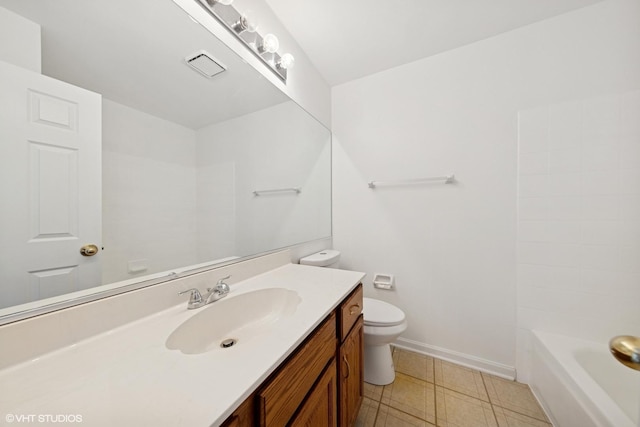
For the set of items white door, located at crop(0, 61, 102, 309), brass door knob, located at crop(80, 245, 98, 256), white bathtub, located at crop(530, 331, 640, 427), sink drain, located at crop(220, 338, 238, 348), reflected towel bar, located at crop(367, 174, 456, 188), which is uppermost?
reflected towel bar, located at crop(367, 174, 456, 188)

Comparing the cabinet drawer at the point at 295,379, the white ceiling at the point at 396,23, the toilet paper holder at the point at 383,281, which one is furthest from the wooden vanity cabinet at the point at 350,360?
the white ceiling at the point at 396,23

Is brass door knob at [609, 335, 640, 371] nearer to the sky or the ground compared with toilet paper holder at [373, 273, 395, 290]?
nearer to the sky

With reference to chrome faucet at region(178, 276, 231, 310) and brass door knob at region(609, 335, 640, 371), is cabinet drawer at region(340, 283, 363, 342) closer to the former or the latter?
chrome faucet at region(178, 276, 231, 310)

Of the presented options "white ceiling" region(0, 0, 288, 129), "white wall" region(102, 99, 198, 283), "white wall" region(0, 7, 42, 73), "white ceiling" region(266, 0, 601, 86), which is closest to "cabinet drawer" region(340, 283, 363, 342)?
"white wall" region(102, 99, 198, 283)

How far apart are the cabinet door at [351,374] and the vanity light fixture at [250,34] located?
1543mm

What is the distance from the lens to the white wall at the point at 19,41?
1.65 feet

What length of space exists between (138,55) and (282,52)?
36.2 inches

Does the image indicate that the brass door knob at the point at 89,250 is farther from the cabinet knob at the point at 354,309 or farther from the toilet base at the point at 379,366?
the toilet base at the point at 379,366

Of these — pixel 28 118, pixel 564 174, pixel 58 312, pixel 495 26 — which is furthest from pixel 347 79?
pixel 58 312

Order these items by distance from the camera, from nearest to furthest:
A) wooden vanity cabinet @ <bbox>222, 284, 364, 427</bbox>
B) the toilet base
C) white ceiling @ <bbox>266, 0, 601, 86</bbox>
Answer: wooden vanity cabinet @ <bbox>222, 284, 364, 427</bbox>, white ceiling @ <bbox>266, 0, 601, 86</bbox>, the toilet base

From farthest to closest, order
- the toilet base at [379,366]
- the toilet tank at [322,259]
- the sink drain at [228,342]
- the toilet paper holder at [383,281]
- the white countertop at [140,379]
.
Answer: the toilet paper holder at [383,281] → the toilet tank at [322,259] → the toilet base at [379,366] → the sink drain at [228,342] → the white countertop at [140,379]

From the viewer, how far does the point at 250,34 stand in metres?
1.16

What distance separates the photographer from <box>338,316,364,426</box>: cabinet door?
0.93 metres

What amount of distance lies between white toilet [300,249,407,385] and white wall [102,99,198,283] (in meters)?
0.89
